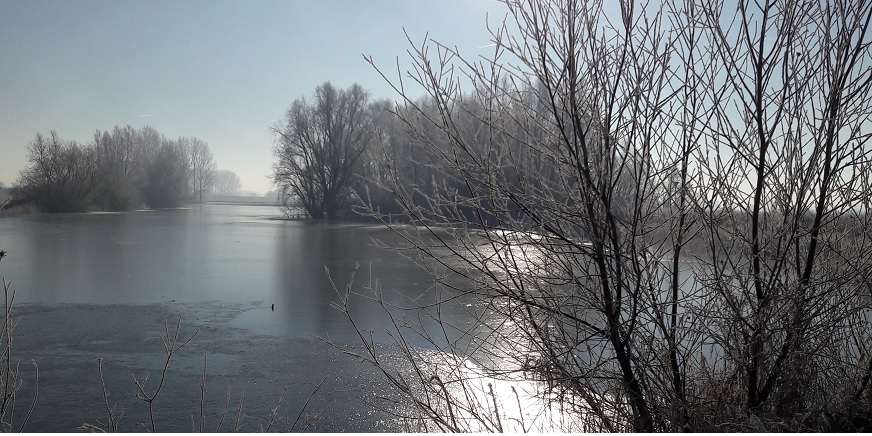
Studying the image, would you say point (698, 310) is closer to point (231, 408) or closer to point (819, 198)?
point (819, 198)

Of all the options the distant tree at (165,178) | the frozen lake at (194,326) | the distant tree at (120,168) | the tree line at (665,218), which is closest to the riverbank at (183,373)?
the frozen lake at (194,326)

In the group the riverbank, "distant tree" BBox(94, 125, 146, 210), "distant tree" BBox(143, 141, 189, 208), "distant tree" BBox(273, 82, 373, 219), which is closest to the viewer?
the riverbank

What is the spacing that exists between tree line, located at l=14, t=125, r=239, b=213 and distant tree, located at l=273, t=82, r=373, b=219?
24.0 feet

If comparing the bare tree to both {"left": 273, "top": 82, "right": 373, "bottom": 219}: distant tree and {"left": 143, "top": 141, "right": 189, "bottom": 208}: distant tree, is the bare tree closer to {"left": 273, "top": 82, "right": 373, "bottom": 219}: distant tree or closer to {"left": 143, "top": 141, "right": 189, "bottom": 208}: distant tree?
{"left": 273, "top": 82, "right": 373, "bottom": 219}: distant tree

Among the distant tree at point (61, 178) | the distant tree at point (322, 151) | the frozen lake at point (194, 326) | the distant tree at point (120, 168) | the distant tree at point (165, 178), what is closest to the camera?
the frozen lake at point (194, 326)

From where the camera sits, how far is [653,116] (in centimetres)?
233

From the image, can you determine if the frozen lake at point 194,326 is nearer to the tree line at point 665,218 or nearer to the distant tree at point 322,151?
the tree line at point 665,218

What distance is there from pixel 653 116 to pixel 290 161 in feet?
100

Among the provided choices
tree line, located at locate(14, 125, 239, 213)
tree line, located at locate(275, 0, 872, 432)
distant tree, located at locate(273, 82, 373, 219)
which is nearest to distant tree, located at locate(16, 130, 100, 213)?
tree line, located at locate(14, 125, 239, 213)

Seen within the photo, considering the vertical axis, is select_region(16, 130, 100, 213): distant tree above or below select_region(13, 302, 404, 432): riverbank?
above

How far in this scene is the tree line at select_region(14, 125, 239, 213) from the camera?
63.2ft

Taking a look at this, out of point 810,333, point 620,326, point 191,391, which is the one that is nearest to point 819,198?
point 810,333

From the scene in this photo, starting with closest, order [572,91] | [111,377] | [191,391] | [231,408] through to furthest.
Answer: [572,91] < [231,408] < [191,391] < [111,377]

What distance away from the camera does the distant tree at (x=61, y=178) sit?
17.9 metres
